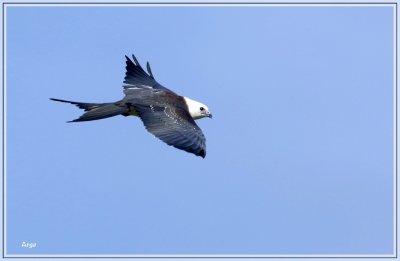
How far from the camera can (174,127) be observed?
12.8 m

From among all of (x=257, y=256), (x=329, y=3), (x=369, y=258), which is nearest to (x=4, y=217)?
(x=257, y=256)

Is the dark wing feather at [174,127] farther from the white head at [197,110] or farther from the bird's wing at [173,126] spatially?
the white head at [197,110]

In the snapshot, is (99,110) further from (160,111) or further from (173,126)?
(173,126)

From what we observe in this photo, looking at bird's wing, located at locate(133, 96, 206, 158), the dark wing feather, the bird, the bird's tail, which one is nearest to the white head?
the bird

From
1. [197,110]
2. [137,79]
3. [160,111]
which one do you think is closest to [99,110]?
[160,111]

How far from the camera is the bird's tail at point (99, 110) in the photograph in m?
13.1

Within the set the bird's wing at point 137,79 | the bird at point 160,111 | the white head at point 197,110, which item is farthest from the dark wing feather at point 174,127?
the bird's wing at point 137,79

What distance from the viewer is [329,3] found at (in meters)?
14.1

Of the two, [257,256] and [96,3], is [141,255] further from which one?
[96,3]

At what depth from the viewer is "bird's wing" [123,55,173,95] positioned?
15.4 meters

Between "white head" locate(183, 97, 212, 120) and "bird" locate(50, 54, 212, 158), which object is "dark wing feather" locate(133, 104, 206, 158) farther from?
"white head" locate(183, 97, 212, 120)

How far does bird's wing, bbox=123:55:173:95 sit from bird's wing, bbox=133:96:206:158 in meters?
1.66

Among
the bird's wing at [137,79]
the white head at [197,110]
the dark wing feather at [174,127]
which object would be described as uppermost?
the bird's wing at [137,79]

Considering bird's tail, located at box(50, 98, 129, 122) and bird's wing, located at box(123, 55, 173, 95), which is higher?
bird's wing, located at box(123, 55, 173, 95)
